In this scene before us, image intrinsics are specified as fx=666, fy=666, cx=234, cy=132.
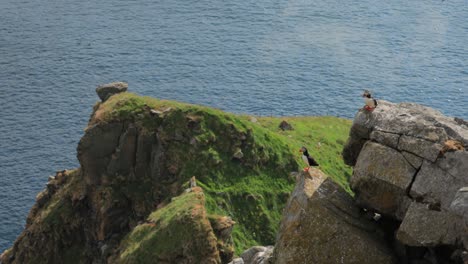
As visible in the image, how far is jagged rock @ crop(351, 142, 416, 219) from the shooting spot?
4275cm

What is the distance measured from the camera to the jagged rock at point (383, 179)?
42.8 metres

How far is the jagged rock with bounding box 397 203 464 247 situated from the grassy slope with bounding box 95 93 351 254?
39.1 meters

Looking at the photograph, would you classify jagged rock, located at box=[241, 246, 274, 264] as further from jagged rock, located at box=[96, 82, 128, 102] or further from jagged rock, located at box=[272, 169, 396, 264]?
jagged rock, located at box=[96, 82, 128, 102]

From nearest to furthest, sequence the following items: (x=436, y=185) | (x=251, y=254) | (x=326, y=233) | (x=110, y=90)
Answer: (x=436, y=185) → (x=326, y=233) → (x=251, y=254) → (x=110, y=90)

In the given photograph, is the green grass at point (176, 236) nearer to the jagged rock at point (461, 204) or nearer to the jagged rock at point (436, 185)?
the jagged rock at point (436, 185)

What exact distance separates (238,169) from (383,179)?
1883 inches

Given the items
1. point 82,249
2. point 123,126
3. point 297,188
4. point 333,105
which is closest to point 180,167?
point 123,126

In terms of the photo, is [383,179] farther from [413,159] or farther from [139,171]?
[139,171]

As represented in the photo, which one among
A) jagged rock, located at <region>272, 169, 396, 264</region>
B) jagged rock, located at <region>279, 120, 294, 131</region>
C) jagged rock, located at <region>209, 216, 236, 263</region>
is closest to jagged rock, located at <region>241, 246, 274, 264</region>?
jagged rock, located at <region>209, 216, 236, 263</region>

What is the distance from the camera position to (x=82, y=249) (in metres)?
93.9

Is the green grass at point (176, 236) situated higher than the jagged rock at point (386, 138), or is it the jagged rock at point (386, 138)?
the jagged rock at point (386, 138)

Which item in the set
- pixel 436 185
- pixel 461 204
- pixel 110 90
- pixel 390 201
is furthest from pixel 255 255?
pixel 110 90

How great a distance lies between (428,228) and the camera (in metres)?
40.2

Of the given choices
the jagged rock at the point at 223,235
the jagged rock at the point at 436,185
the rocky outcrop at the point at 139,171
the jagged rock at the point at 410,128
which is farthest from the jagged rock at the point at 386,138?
the rocky outcrop at the point at 139,171
